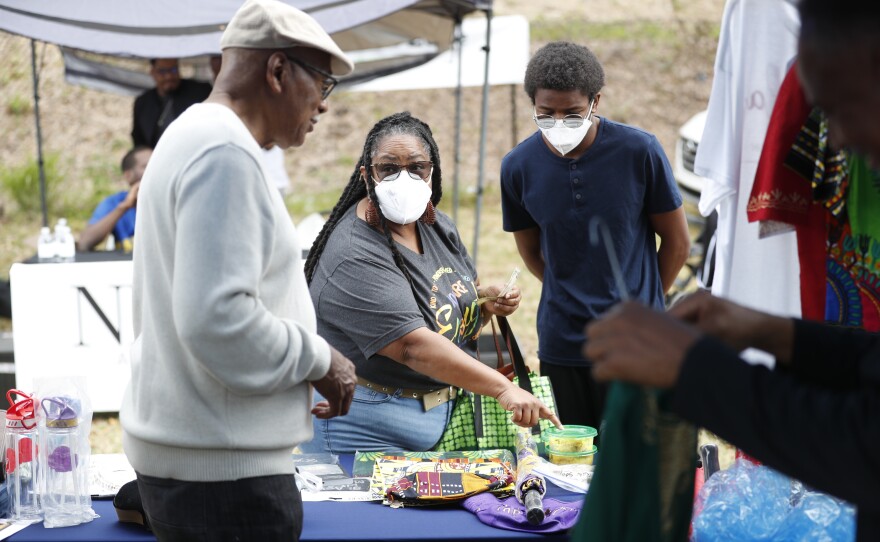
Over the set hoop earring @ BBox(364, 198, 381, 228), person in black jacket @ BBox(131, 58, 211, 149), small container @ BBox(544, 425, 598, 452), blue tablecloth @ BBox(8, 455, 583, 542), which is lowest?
blue tablecloth @ BBox(8, 455, 583, 542)

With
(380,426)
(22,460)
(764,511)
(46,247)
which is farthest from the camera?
(46,247)

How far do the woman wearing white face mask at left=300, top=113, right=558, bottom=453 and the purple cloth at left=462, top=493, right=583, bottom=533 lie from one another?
11.8 inches

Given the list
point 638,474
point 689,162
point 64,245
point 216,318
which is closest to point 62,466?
point 216,318

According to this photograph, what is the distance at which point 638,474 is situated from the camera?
5.08ft

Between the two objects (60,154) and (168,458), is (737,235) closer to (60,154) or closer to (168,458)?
(168,458)

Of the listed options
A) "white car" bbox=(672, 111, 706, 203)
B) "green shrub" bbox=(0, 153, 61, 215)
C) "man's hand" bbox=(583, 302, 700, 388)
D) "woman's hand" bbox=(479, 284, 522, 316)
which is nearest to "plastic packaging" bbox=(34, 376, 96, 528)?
"woman's hand" bbox=(479, 284, 522, 316)

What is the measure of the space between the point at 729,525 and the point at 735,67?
120 cm

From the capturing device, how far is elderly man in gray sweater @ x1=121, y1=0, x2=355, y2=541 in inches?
67.4

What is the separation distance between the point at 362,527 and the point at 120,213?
182 inches

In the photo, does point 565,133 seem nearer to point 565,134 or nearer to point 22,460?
point 565,134

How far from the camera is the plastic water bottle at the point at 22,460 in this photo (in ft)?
8.36

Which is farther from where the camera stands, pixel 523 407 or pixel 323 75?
pixel 523 407

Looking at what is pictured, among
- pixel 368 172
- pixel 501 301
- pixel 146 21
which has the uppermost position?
pixel 146 21

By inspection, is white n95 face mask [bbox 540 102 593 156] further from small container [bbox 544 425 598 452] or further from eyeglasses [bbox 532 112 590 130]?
small container [bbox 544 425 598 452]
